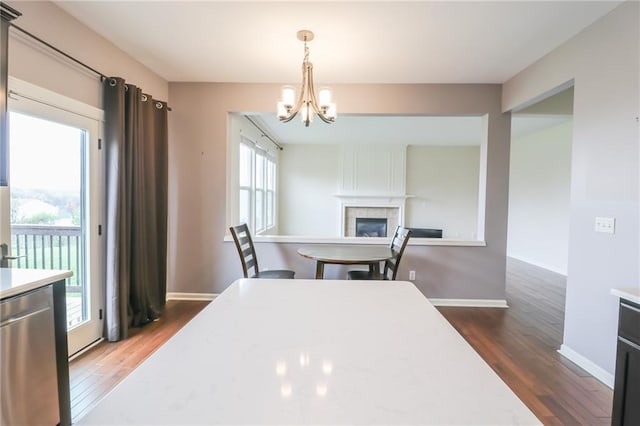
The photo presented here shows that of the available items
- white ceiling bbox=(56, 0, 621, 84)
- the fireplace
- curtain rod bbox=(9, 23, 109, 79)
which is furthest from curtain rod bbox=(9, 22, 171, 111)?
the fireplace

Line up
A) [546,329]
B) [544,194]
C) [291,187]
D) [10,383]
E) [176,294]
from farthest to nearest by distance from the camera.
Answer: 1. [291,187]
2. [544,194]
3. [176,294]
4. [546,329]
5. [10,383]

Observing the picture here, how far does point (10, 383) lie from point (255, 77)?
3115 millimetres

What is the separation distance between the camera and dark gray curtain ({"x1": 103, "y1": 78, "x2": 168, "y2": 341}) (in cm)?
259

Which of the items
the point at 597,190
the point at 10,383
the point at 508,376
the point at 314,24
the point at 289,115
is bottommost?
the point at 508,376

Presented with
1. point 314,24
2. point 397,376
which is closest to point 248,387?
point 397,376

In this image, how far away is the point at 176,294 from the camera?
3.68m

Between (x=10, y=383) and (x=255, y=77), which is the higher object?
(x=255, y=77)

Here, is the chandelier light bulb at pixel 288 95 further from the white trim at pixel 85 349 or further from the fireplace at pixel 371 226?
the fireplace at pixel 371 226

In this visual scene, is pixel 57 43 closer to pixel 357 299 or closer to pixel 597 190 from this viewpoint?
pixel 357 299

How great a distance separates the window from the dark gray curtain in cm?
125

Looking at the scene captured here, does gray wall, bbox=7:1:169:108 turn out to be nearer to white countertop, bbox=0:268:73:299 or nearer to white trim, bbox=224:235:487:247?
white countertop, bbox=0:268:73:299

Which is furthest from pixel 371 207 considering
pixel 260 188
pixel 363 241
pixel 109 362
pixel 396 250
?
pixel 109 362

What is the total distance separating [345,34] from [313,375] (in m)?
2.56

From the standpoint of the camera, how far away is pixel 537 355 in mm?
2514
